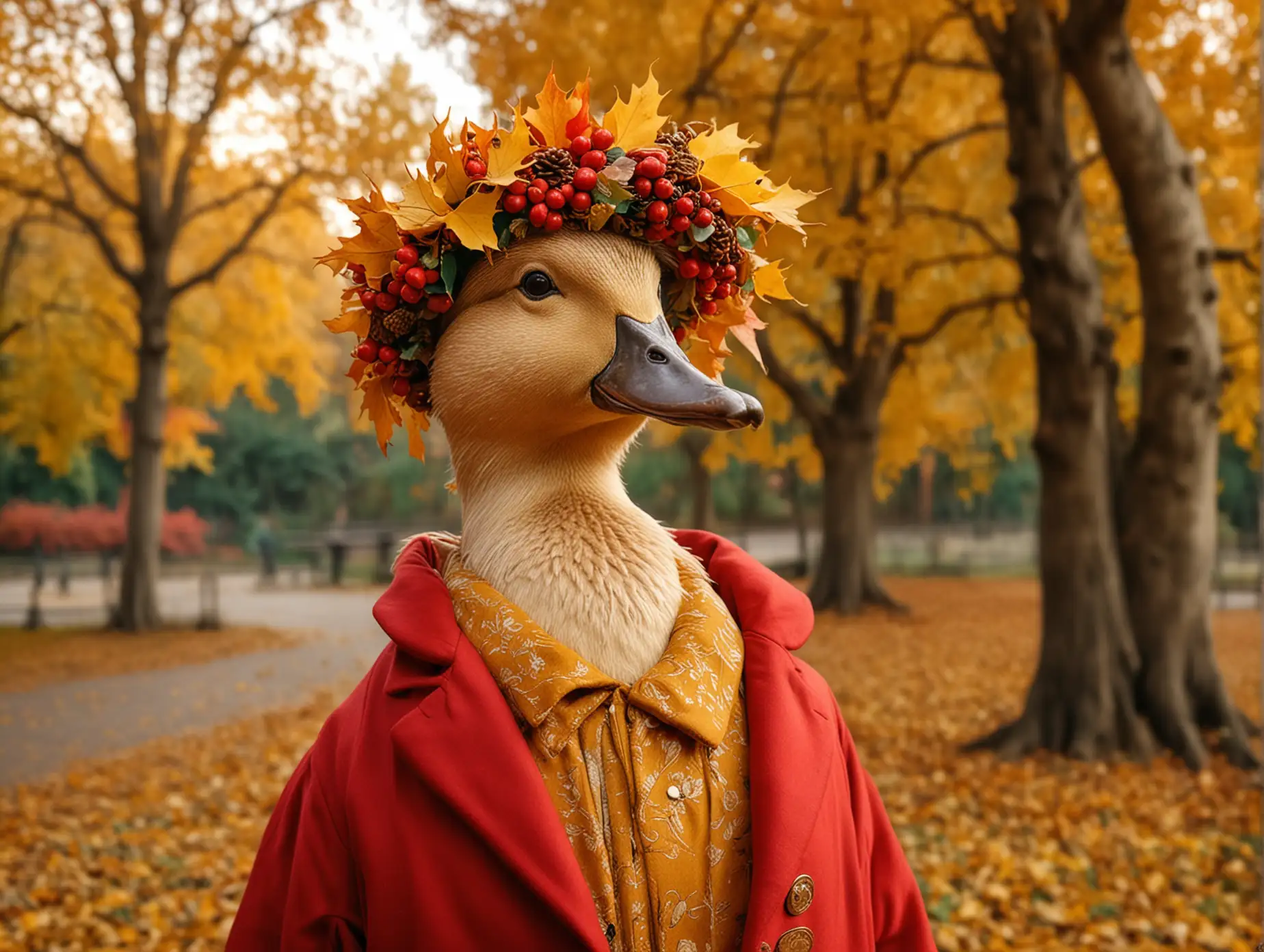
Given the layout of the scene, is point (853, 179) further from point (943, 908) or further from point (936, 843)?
point (943, 908)

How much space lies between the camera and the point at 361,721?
1.06 metres

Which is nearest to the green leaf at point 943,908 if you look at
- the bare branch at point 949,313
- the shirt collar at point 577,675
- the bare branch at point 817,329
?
the shirt collar at point 577,675

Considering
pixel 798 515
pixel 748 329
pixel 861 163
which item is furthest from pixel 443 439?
pixel 798 515

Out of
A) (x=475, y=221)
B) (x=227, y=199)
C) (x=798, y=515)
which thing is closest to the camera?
(x=475, y=221)

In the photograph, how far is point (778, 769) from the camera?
102cm

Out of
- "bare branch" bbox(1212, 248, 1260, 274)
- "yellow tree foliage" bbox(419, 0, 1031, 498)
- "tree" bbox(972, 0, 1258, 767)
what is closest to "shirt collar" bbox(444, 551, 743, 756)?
"yellow tree foliage" bbox(419, 0, 1031, 498)

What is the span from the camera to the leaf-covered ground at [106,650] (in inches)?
150

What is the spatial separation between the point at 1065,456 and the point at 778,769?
3524mm

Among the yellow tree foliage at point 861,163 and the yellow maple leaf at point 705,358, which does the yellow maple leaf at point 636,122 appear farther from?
the yellow tree foliage at point 861,163

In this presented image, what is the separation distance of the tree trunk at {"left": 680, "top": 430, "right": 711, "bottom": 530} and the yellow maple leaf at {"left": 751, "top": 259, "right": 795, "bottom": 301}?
6.29 meters

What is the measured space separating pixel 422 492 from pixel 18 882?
2.34 meters

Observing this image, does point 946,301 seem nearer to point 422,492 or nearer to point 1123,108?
point 1123,108

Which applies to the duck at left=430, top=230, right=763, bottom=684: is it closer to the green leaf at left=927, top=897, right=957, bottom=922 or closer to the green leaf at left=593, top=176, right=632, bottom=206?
the green leaf at left=593, top=176, right=632, bottom=206

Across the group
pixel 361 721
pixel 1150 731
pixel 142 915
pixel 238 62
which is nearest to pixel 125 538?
pixel 142 915
